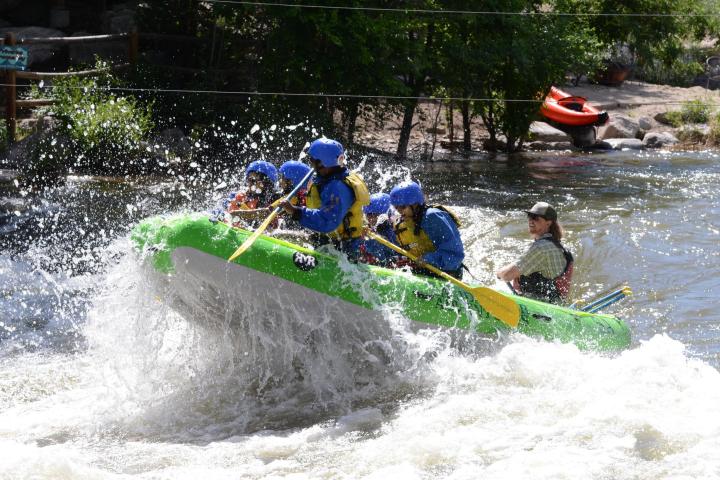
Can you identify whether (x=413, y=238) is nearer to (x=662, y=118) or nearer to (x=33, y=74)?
(x=33, y=74)

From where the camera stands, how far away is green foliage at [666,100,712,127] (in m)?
21.0

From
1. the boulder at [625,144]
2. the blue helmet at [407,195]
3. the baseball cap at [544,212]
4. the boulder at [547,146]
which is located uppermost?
the blue helmet at [407,195]

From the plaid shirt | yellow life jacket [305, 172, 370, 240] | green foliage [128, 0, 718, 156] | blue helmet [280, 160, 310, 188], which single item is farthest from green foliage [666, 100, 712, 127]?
yellow life jacket [305, 172, 370, 240]

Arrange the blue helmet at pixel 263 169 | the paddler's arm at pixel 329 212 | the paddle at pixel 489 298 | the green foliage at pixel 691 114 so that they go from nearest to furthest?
the paddler's arm at pixel 329 212 → the paddle at pixel 489 298 → the blue helmet at pixel 263 169 → the green foliage at pixel 691 114

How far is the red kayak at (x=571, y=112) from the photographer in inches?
766

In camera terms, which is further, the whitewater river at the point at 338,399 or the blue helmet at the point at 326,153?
the blue helmet at the point at 326,153

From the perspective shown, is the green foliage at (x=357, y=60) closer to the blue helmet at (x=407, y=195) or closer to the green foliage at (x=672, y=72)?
the blue helmet at (x=407, y=195)

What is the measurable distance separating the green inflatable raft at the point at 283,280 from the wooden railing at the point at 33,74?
7960mm

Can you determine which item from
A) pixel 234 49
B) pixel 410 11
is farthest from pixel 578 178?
pixel 234 49

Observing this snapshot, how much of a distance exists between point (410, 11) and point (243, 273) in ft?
30.4

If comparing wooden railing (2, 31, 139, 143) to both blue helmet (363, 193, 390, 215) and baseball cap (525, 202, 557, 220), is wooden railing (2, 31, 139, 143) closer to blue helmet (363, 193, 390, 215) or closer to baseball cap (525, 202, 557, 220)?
blue helmet (363, 193, 390, 215)

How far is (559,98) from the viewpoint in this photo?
20.4m

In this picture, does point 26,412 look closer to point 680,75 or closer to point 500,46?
point 500,46

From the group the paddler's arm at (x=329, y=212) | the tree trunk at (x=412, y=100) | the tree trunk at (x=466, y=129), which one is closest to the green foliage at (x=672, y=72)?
the tree trunk at (x=466, y=129)
